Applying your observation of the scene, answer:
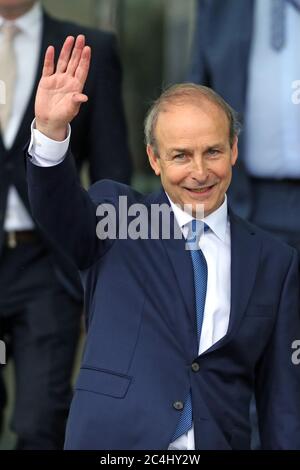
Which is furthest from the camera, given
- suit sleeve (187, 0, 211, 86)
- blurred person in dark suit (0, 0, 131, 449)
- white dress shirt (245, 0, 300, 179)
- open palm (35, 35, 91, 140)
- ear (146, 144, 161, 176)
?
suit sleeve (187, 0, 211, 86)

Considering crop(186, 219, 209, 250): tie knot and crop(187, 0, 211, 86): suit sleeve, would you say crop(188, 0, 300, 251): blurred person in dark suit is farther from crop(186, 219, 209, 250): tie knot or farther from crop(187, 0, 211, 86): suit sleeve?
crop(186, 219, 209, 250): tie knot

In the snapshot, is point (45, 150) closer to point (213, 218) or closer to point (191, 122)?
point (191, 122)

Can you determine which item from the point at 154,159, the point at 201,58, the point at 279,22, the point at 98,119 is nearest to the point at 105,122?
the point at 98,119

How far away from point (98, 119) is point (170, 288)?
1252mm

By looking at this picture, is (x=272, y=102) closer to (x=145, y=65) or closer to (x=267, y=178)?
(x=267, y=178)

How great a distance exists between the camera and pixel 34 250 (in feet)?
13.7

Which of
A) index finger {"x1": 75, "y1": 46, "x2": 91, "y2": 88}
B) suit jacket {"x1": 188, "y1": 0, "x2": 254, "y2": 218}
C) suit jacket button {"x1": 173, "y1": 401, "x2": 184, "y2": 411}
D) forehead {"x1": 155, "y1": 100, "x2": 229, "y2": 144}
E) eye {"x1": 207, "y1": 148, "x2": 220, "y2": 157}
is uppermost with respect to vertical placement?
suit jacket {"x1": 188, "y1": 0, "x2": 254, "y2": 218}

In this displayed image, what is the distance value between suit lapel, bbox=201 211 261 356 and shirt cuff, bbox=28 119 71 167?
1.72ft

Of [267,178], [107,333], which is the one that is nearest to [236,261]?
[107,333]

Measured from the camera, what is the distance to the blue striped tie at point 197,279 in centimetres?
308

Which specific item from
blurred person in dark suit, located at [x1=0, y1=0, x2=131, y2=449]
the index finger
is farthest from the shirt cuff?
blurred person in dark suit, located at [x1=0, y1=0, x2=131, y2=449]

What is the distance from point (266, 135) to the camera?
13.9ft

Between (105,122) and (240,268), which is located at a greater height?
(105,122)

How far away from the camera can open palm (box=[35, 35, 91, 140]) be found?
2951 millimetres
